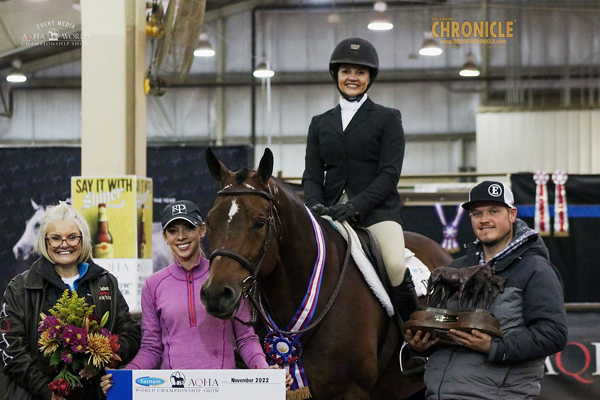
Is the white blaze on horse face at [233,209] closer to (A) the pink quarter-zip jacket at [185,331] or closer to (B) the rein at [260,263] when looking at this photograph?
(B) the rein at [260,263]

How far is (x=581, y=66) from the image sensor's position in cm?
1514

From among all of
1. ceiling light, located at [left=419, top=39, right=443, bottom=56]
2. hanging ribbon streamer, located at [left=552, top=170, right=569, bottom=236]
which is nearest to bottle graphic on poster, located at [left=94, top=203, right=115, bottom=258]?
hanging ribbon streamer, located at [left=552, top=170, right=569, bottom=236]

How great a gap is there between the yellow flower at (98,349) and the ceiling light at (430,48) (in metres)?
13.5

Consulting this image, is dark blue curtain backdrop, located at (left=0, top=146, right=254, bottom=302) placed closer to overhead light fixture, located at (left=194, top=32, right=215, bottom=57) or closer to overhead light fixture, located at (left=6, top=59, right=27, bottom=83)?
overhead light fixture, located at (left=194, top=32, right=215, bottom=57)

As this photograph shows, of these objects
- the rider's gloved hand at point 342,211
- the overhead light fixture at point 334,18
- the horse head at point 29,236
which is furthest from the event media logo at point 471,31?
the rider's gloved hand at point 342,211

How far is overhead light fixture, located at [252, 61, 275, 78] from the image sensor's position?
Result: 15.8 metres

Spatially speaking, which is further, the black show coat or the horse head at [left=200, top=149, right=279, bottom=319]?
the black show coat

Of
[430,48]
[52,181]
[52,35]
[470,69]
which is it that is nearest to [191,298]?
[52,35]

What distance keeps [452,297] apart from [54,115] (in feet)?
49.6

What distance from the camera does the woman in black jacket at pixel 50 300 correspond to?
259 cm

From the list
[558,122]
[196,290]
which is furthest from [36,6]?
[558,122]

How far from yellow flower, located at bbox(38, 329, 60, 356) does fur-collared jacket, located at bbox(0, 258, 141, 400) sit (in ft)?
0.50

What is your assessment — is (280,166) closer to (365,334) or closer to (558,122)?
(558,122)

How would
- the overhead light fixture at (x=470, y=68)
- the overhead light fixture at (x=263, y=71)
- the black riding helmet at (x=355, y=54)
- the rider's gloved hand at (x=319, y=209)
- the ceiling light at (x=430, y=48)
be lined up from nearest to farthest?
the rider's gloved hand at (x=319, y=209)
the black riding helmet at (x=355, y=54)
the ceiling light at (x=430, y=48)
the overhead light fixture at (x=470, y=68)
the overhead light fixture at (x=263, y=71)
